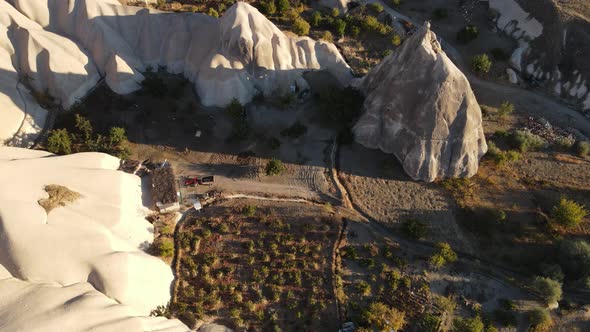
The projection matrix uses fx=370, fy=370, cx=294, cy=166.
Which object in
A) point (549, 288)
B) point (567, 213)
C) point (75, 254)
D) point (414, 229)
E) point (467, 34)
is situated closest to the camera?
point (75, 254)

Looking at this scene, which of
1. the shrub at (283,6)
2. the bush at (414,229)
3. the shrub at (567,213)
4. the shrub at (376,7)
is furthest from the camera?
the shrub at (376,7)

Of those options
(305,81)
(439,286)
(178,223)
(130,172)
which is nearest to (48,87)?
(130,172)

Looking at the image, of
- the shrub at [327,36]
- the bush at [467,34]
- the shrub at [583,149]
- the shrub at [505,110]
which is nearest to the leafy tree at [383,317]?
the shrub at [505,110]

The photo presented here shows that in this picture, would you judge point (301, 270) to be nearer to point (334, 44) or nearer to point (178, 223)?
point (178, 223)

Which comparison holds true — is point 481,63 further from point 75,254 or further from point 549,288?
point 75,254

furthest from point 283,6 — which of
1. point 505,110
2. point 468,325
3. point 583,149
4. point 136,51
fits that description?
point 468,325

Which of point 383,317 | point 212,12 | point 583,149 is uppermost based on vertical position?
point 212,12

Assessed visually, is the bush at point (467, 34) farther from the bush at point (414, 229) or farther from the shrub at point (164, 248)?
the shrub at point (164, 248)
